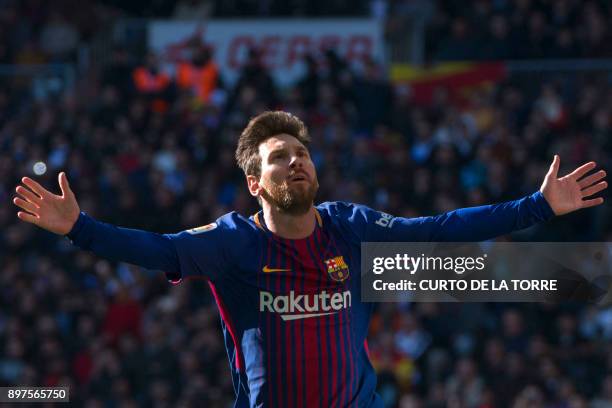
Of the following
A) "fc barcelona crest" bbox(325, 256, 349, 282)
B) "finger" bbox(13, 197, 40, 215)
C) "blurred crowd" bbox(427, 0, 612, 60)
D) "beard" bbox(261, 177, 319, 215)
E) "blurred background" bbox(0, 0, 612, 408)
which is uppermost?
"blurred crowd" bbox(427, 0, 612, 60)

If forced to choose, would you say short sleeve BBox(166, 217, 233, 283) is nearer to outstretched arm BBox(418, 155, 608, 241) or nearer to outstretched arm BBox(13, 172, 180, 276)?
outstretched arm BBox(13, 172, 180, 276)

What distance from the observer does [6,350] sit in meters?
14.2

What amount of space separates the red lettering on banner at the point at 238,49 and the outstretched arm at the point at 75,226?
11.9 metres

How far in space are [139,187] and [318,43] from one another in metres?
3.67

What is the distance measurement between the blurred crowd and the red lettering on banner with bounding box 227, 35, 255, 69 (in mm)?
2590

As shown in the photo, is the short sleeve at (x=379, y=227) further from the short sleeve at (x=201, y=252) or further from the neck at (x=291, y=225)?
the short sleeve at (x=201, y=252)

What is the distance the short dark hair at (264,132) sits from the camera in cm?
635

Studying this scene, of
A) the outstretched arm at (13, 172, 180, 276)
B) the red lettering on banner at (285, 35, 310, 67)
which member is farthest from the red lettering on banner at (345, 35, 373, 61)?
the outstretched arm at (13, 172, 180, 276)

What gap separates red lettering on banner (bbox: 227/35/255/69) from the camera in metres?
17.6

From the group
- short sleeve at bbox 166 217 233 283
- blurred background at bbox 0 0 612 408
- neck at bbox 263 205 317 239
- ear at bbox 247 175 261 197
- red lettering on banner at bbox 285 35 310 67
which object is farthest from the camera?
red lettering on banner at bbox 285 35 310 67

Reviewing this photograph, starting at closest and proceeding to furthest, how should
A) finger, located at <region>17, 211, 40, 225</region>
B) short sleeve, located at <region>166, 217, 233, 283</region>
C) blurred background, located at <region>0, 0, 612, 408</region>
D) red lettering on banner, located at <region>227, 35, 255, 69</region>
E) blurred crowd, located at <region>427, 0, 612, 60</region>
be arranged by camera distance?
finger, located at <region>17, 211, 40, 225</region> < short sleeve, located at <region>166, 217, 233, 283</region> < blurred background, located at <region>0, 0, 612, 408</region> < blurred crowd, located at <region>427, 0, 612, 60</region> < red lettering on banner, located at <region>227, 35, 255, 69</region>

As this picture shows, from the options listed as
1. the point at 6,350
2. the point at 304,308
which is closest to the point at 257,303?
the point at 304,308

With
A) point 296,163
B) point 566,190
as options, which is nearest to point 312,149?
point 296,163

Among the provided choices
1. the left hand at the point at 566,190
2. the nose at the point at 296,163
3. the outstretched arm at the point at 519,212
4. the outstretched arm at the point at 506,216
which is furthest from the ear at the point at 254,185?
the left hand at the point at 566,190
